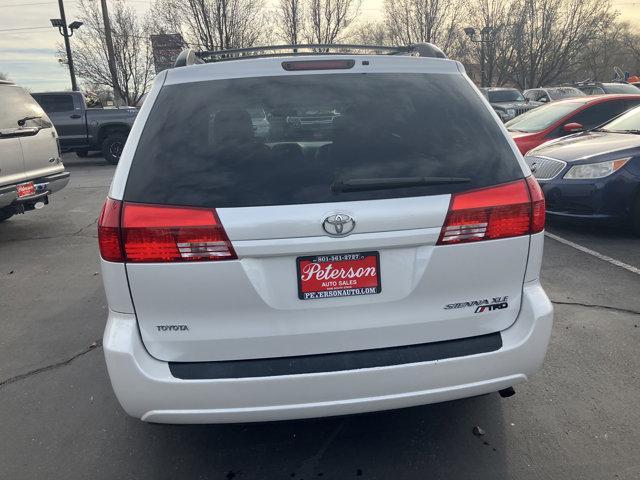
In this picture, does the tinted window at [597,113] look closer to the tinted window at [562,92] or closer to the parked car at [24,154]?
the parked car at [24,154]

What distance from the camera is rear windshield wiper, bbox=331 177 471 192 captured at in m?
2.17

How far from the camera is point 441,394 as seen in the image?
2.27 meters

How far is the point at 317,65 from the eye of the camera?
2516 millimetres

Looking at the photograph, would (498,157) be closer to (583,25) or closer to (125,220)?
(125,220)

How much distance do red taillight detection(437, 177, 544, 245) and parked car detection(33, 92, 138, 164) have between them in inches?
616

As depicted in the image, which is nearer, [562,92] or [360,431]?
[360,431]

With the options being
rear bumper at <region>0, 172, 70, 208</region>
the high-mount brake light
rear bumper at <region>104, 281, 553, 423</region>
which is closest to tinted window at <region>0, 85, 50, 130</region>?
rear bumper at <region>0, 172, 70, 208</region>

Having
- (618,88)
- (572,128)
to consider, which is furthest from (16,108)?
(618,88)

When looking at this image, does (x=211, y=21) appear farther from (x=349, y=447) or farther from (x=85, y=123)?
(x=349, y=447)

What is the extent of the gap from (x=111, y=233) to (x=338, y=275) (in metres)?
0.91

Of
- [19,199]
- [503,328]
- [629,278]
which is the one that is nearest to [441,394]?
[503,328]

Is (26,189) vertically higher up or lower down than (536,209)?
lower down

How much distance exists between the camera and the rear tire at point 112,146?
54.1 feet

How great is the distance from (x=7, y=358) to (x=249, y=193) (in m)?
2.73
